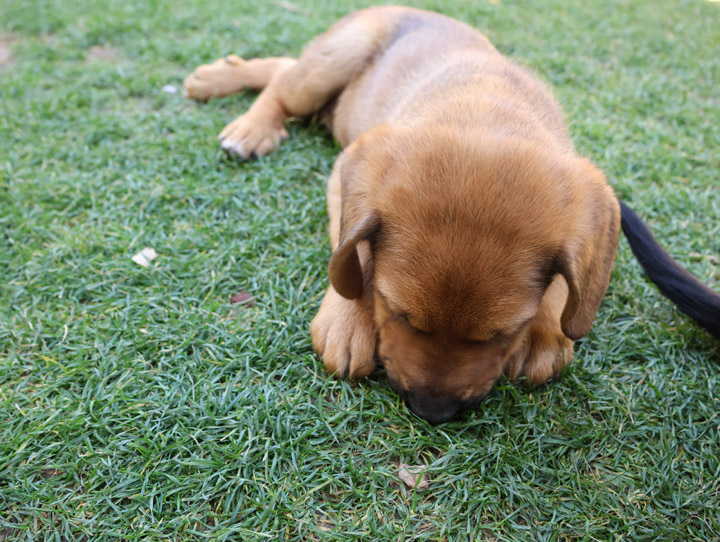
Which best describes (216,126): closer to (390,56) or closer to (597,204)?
(390,56)

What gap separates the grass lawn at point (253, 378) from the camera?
94.0 inches

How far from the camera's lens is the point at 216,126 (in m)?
5.08

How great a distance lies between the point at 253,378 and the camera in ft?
9.64

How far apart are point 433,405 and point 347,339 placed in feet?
1.99

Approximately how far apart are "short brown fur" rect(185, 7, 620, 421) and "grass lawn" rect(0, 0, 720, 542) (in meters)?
0.27

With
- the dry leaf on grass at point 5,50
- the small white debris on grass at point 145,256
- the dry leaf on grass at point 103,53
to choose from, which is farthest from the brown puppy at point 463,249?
the dry leaf on grass at point 5,50

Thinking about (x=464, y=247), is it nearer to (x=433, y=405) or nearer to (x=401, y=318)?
(x=401, y=318)

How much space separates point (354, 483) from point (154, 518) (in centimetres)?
85

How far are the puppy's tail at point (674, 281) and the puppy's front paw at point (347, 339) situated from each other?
171 cm

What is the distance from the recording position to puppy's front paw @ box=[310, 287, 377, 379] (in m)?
2.90

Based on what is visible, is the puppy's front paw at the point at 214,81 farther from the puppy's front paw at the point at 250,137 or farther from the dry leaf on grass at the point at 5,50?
the dry leaf on grass at the point at 5,50

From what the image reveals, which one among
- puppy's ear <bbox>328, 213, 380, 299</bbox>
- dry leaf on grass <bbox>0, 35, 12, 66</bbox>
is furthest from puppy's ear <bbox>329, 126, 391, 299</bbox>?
dry leaf on grass <bbox>0, 35, 12, 66</bbox>

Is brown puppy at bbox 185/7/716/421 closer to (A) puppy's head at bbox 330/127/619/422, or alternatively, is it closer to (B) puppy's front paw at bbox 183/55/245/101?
(A) puppy's head at bbox 330/127/619/422

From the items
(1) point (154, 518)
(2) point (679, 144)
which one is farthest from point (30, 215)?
(2) point (679, 144)
